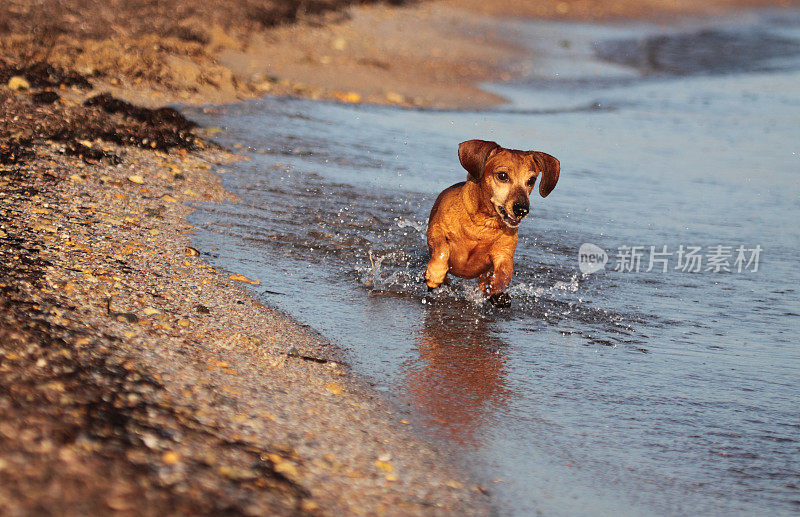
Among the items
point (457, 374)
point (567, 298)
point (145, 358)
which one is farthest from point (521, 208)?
point (145, 358)

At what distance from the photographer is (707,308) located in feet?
21.2

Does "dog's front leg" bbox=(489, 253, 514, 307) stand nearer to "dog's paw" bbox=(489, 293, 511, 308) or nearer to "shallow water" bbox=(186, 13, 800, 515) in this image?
"dog's paw" bbox=(489, 293, 511, 308)

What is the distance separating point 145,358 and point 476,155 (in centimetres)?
269

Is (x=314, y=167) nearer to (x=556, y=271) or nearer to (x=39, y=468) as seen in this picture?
(x=556, y=271)

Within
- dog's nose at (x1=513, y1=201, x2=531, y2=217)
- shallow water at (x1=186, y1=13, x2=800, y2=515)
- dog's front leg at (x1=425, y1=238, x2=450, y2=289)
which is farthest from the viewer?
dog's front leg at (x1=425, y1=238, x2=450, y2=289)

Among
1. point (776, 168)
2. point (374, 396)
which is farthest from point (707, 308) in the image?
point (776, 168)

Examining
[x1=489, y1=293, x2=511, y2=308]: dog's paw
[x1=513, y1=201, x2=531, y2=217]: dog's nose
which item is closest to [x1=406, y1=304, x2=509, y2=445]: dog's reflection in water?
[x1=489, y1=293, x2=511, y2=308]: dog's paw

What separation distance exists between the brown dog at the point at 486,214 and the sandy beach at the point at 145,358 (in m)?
1.38

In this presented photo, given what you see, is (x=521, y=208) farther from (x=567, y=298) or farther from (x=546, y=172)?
(x=567, y=298)

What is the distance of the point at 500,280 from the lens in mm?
6043

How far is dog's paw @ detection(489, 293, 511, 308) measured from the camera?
5.97 metres

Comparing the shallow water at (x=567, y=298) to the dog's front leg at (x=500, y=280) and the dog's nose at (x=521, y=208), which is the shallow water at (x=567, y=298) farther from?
the dog's nose at (x=521, y=208)

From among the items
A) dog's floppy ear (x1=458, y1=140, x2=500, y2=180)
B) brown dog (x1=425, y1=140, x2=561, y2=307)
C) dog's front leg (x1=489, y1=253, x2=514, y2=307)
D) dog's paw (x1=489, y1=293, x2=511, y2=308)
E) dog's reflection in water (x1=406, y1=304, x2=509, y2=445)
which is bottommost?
dog's reflection in water (x1=406, y1=304, x2=509, y2=445)

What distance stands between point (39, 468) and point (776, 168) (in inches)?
412
